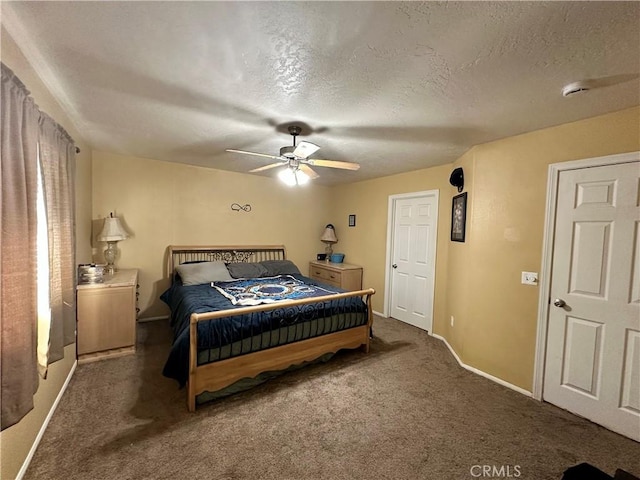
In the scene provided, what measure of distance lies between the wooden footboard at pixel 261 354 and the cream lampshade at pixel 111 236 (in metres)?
2.12

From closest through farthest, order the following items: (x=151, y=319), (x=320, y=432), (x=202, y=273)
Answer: (x=320, y=432) < (x=202, y=273) < (x=151, y=319)

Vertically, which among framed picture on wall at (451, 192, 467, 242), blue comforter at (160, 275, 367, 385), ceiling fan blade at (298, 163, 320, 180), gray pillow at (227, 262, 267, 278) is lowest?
blue comforter at (160, 275, 367, 385)

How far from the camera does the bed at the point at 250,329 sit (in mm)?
2178

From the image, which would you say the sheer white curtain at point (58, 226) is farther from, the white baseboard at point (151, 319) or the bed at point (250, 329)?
the white baseboard at point (151, 319)

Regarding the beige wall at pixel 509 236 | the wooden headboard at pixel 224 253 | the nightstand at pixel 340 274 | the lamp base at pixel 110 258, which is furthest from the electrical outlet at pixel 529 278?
the lamp base at pixel 110 258

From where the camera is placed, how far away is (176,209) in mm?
4148

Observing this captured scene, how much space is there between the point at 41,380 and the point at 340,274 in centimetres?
370

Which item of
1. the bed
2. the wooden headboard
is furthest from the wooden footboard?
the wooden headboard

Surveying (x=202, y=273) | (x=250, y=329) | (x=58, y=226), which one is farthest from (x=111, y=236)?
(x=250, y=329)

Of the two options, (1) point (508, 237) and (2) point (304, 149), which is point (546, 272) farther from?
(2) point (304, 149)

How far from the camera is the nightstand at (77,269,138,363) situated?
2777 mm

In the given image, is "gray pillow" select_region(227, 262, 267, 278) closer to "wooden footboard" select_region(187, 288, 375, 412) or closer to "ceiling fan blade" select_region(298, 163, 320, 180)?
"wooden footboard" select_region(187, 288, 375, 412)

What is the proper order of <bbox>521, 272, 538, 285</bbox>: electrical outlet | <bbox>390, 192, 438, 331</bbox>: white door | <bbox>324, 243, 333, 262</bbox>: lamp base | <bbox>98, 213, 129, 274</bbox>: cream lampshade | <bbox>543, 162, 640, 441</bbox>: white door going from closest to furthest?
1. <bbox>543, 162, 640, 441</bbox>: white door
2. <bbox>521, 272, 538, 285</bbox>: electrical outlet
3. <bbox>98, 213, 129, 274</bbox>: cream lampshade
4. <bbox>390, 192, 438, 331</bbox>: white door
5. <bbox>324, 243, 333, 262</bbox>: lamp base

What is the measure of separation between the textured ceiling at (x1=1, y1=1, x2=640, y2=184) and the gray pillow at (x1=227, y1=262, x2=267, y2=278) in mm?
2140
